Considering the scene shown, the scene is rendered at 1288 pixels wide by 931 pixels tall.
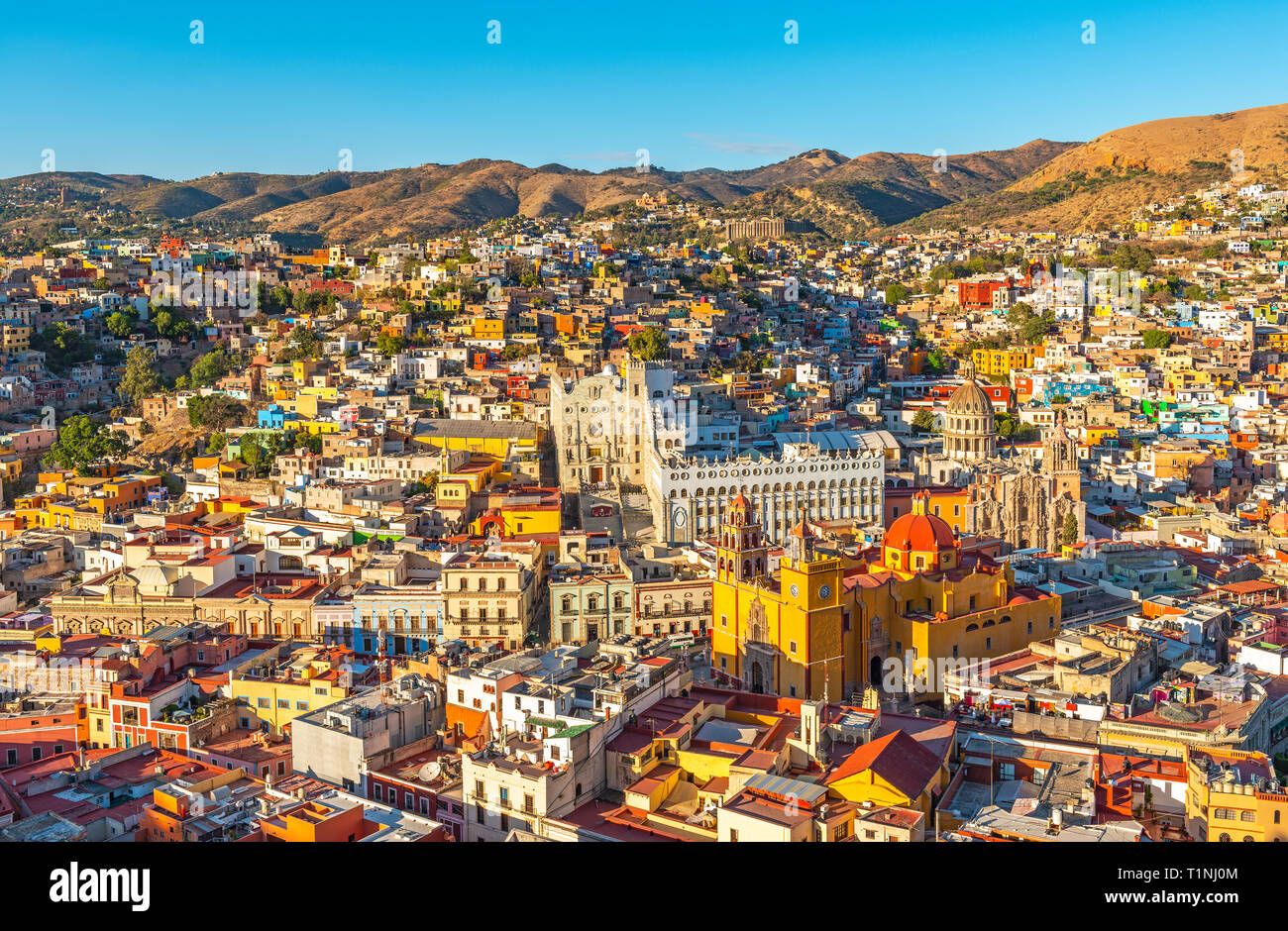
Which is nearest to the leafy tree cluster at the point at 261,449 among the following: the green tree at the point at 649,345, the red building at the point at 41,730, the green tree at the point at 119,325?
the green tree at the point at 649,345

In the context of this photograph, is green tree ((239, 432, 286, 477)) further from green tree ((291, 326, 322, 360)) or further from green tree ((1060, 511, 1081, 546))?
green tree ((1060, 511, 1081, 546))

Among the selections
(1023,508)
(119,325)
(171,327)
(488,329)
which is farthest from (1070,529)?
(119,325)

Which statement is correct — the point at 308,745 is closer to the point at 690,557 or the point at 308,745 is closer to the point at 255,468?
the point at 690,557

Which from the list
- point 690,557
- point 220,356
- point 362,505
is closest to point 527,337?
point 220,356

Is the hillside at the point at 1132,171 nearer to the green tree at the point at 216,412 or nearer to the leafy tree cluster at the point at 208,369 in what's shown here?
the leafy tree cluster at the point at 208,369

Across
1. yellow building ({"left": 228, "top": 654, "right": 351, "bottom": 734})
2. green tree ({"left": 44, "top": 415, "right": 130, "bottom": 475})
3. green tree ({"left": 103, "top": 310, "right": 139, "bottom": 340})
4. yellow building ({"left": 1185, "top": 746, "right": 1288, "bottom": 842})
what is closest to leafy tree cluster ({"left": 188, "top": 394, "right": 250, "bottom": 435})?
green tree ({"left": 44, "top": 415, "right": 130, "bottom": 475})
